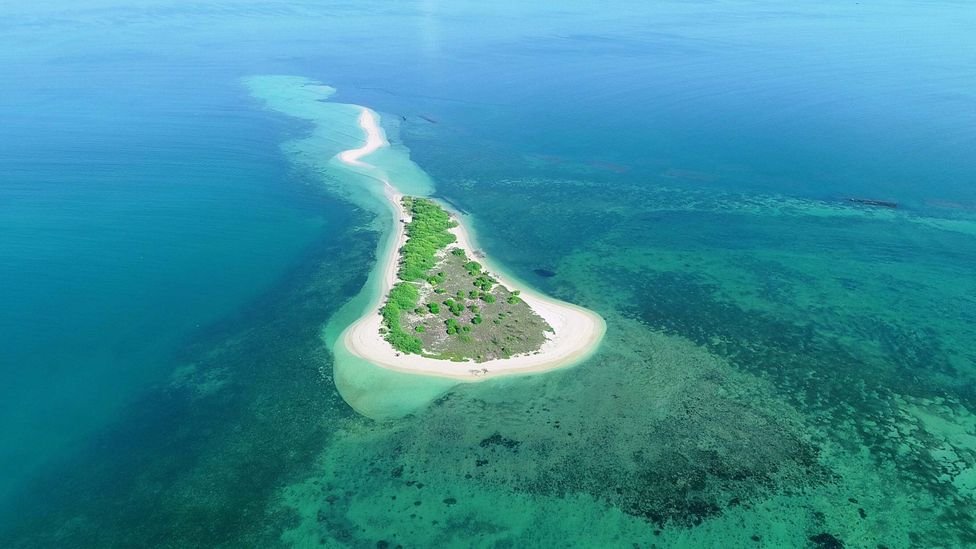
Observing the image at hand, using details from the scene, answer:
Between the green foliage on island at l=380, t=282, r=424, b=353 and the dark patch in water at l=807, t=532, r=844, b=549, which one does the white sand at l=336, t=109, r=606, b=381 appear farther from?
the dark patch in water at l=807, t=532, r=844, b=549

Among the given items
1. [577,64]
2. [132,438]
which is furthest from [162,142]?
[577,64]

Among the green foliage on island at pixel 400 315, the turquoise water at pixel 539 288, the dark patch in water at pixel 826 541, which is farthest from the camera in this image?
the green foliage on island at pixel 400 315

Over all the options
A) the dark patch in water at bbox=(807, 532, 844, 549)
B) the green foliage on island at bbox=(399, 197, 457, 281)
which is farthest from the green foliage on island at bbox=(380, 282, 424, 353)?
the dark patch in water at bbox=(807, 532, 844, 549)

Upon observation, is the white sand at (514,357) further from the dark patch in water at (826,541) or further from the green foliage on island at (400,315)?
the dark patch in water at (826,541)

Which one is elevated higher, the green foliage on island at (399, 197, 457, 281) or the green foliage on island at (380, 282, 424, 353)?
the green foliage on island at (399, 197, 457, 281)

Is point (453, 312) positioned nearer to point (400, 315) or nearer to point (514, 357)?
point (400, 315)

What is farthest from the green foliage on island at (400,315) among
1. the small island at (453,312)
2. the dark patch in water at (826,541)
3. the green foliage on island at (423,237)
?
the dark patch in water at (826,541)

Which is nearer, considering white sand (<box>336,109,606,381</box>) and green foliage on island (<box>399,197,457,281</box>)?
white sand (<box>336,109,606,381</box>)
